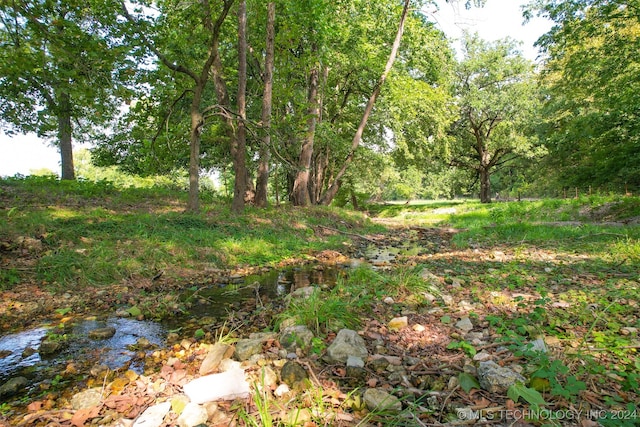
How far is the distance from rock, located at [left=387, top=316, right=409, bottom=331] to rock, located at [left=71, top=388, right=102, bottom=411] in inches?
98.2

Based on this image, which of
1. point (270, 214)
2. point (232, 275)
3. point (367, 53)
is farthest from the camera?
point (367, 53)

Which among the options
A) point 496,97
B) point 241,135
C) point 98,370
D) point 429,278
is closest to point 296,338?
point 98,370

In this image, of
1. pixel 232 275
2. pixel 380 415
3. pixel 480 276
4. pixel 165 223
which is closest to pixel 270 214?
pixel 165 223

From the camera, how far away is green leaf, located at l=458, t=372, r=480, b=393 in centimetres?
227

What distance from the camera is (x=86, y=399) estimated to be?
242 cm

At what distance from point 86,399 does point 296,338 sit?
164cm

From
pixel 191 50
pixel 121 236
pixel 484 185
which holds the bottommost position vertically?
pixel 121 236

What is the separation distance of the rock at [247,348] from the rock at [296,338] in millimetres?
224

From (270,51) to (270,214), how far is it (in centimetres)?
538

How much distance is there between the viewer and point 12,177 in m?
12.5

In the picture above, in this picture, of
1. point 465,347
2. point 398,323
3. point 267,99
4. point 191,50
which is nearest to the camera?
point 465,347

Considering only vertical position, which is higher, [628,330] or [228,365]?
[628,330]

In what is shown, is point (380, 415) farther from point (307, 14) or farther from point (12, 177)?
point (12, 177)

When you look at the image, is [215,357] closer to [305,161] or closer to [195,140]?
[195,140]
